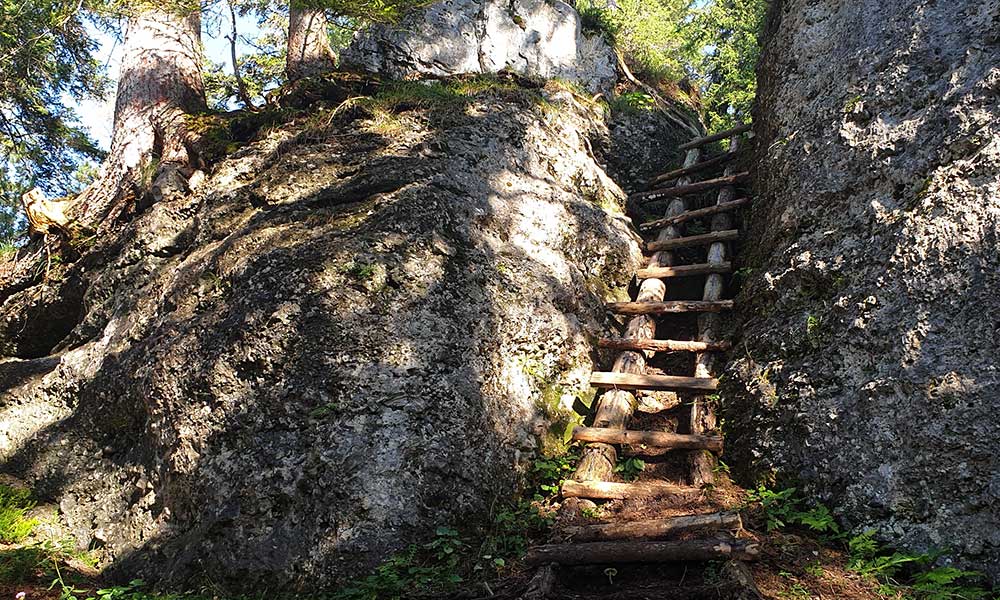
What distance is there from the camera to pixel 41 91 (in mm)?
11000

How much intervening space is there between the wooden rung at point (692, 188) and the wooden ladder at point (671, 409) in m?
0.01

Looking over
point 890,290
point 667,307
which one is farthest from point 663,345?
point 890,290

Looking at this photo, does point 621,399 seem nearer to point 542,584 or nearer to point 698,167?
point 542,584

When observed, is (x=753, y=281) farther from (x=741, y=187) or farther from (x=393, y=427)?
(x=393, y=427)

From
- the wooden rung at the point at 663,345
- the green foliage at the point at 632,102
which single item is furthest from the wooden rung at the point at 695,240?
the green foliage at the point at 632,102

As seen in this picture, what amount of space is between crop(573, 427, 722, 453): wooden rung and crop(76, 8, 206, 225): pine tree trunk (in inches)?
223

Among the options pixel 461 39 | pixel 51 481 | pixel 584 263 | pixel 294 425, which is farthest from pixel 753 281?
pixel 51 481

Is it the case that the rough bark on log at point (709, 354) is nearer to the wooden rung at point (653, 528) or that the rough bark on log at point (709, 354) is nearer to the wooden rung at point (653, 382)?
the wooden rung at point (653, 382)

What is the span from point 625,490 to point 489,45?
707cm

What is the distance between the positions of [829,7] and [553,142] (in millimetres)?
3338

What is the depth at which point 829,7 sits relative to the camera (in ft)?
20.2

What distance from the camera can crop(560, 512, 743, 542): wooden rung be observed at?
3305 mm

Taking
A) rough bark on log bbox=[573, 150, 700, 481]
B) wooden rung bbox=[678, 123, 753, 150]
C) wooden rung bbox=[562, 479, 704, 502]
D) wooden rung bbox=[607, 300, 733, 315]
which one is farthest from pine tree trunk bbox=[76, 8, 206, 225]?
wooden rung bbox=[678, 123, 753, 150]

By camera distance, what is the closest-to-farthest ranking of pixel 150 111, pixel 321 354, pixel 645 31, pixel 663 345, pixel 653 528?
1. pixel 653 528
2. pixel 321 354
3. pixel 663 345
4. pixel 150 111
5. pixel 645 31
